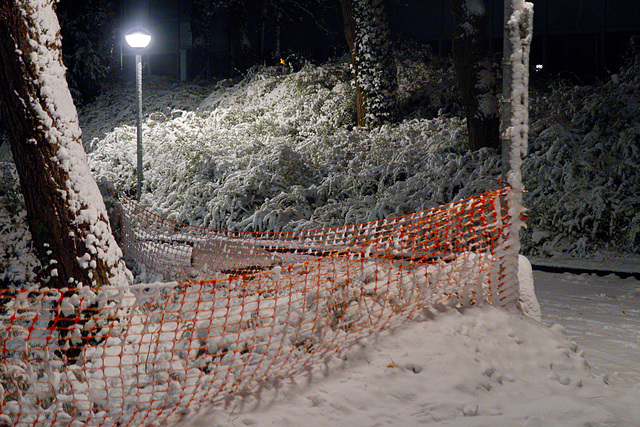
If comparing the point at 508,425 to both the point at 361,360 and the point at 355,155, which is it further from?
the point at 355,155

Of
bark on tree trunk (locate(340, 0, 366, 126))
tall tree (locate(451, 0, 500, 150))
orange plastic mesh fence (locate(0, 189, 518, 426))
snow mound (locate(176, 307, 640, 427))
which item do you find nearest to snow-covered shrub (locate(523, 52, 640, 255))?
tall tree (locate(451, 0, 500, 150))

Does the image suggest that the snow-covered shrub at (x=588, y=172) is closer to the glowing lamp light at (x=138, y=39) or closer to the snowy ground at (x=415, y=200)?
the snowy ground at (x=415, y=200)

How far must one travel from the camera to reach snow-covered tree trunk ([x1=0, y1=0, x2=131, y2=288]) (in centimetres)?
554

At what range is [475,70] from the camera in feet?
45.0

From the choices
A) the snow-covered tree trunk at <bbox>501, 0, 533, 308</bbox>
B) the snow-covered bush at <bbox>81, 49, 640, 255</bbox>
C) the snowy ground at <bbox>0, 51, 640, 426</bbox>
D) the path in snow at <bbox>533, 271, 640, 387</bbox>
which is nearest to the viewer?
the snowy ground at <bbox>0, 51, 640, 426</bbox>

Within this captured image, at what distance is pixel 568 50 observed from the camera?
20578mm

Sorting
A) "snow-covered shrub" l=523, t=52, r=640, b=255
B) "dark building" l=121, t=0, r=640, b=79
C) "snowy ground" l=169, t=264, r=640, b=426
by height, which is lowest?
"snowy ground" l=169, t=264, r=640, b=426

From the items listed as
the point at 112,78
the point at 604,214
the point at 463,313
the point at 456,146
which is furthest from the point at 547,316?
the point at 112,78

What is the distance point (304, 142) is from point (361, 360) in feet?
40.3

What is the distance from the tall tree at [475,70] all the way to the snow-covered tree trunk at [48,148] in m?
9.71

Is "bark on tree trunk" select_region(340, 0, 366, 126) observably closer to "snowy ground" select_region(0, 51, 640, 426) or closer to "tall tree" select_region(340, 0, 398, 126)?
"tall tree" select_region(340, 0, 398, 126)

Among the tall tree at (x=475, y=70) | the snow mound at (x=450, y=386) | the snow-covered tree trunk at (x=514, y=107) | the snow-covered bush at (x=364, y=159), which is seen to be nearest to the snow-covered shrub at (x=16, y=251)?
the snow mound at (x=450, y=386)

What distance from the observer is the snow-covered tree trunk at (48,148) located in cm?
554

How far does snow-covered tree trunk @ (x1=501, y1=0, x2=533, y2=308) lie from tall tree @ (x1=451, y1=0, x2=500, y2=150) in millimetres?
8007
